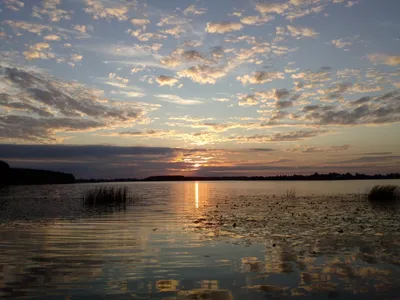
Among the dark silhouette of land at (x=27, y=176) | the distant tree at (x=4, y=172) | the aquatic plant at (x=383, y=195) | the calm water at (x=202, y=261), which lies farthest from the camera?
the dark silhouette of land at (x=27, y=176)

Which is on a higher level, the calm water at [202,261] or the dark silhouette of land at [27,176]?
the dark silhouette of land at [27,176]

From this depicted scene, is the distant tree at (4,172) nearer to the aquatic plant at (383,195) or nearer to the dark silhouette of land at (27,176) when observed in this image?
the dark silhouette of land at (27,176)

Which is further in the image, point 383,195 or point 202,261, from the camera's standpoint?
point 383,195

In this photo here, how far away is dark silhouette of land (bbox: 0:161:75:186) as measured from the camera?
442 feet

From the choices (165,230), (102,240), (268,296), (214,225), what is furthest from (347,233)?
(102,240)

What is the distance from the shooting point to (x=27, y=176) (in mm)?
151625

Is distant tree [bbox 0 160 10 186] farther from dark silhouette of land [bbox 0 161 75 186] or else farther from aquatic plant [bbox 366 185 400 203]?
aquatic plant [bbox 366 185 400 203]

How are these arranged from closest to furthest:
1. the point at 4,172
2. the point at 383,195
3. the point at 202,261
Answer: the point at 202,261, the point at 383,195, the point at 4,172

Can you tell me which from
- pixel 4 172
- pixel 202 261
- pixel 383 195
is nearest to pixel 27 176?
pixel 4 172

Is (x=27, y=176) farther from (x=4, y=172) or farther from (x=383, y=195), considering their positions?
(x=383, y=195)

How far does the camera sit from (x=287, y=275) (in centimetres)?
1095

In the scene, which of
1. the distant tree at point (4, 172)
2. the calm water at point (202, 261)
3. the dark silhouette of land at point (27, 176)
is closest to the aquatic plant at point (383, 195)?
the calm water at point (202, 261)

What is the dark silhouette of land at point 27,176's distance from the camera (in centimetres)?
13459

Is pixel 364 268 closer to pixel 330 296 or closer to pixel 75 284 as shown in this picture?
pixel 330 296
